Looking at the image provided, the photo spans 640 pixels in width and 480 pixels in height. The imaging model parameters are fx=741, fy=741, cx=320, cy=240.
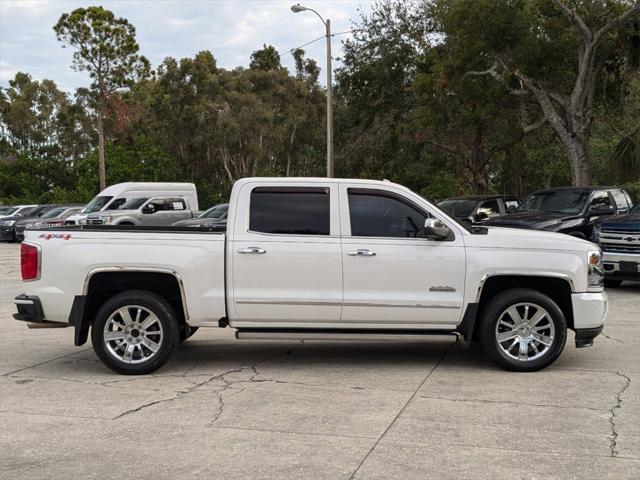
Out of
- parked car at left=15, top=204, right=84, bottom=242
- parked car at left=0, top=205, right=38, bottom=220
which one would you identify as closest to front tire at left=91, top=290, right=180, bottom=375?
parked car at left=15, top=204, right=84, bottom=242

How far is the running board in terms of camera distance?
7195mm

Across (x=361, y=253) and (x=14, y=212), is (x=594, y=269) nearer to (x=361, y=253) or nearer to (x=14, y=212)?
(x=361, y=253)

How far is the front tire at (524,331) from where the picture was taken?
718 cm

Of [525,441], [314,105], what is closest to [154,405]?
[525,441]

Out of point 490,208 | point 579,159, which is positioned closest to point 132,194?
point 490,208

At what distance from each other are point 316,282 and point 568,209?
1007 cm

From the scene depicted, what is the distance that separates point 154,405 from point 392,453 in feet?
7.31

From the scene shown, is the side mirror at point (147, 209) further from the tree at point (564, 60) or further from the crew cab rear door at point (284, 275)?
the crew cab rear door at point (284, 275)

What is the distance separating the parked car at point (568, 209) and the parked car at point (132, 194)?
15651 mm

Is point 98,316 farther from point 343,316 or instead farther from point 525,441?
point 525,441

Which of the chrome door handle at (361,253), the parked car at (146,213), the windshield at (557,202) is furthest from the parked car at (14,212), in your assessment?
the chrome door handle at (361,253)

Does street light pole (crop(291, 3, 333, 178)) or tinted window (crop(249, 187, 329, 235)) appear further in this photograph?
street light pole (crop(291, 3, 333, 178))

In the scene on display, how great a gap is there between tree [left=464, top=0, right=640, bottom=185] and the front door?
16259 mm

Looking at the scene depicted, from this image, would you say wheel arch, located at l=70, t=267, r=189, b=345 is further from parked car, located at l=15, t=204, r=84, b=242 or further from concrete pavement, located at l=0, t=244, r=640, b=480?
parked car, located at l=15, t=204, r=84, b=242
